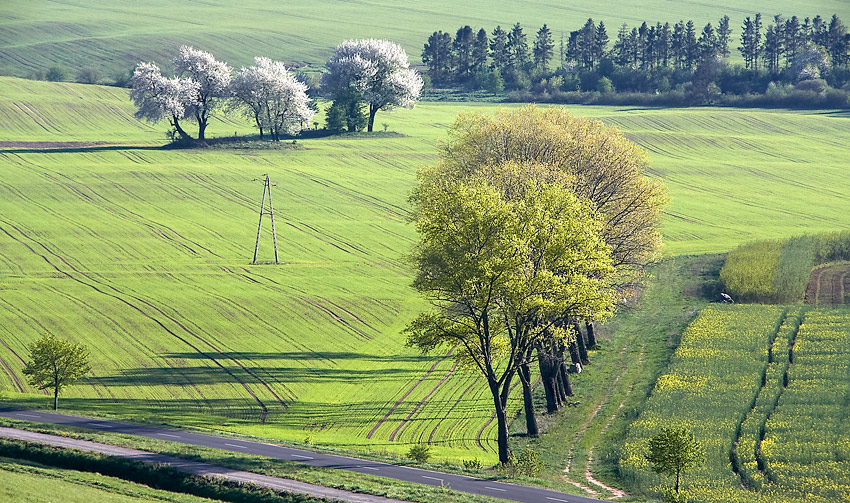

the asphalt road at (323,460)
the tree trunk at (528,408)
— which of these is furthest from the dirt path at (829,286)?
the asphalt road at (323,460)

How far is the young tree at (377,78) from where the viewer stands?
158 meters

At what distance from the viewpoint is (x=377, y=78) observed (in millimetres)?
158750

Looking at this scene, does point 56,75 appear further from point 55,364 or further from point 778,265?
point 55,364

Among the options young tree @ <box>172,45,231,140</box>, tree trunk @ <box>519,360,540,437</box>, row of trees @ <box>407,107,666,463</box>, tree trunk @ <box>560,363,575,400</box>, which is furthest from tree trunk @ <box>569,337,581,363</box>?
young tree @ <box>172,45,231,140</box>

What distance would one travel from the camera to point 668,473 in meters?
41.7

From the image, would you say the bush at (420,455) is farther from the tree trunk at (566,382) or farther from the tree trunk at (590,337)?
the tree trunk at (590,337)

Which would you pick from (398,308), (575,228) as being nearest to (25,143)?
(398,308)

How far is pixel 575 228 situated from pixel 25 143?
110m

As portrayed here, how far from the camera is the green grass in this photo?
3142 cm

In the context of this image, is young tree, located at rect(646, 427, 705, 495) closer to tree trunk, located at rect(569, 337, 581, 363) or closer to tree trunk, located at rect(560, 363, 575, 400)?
tree trunk, located at rect(560, 363, 575, 400)

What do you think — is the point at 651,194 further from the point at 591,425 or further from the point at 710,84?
the point at 710,84

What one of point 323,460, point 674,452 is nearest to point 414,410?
point 323,460

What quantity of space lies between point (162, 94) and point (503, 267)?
104 m

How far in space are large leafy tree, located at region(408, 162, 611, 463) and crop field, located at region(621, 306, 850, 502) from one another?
7026 mm
